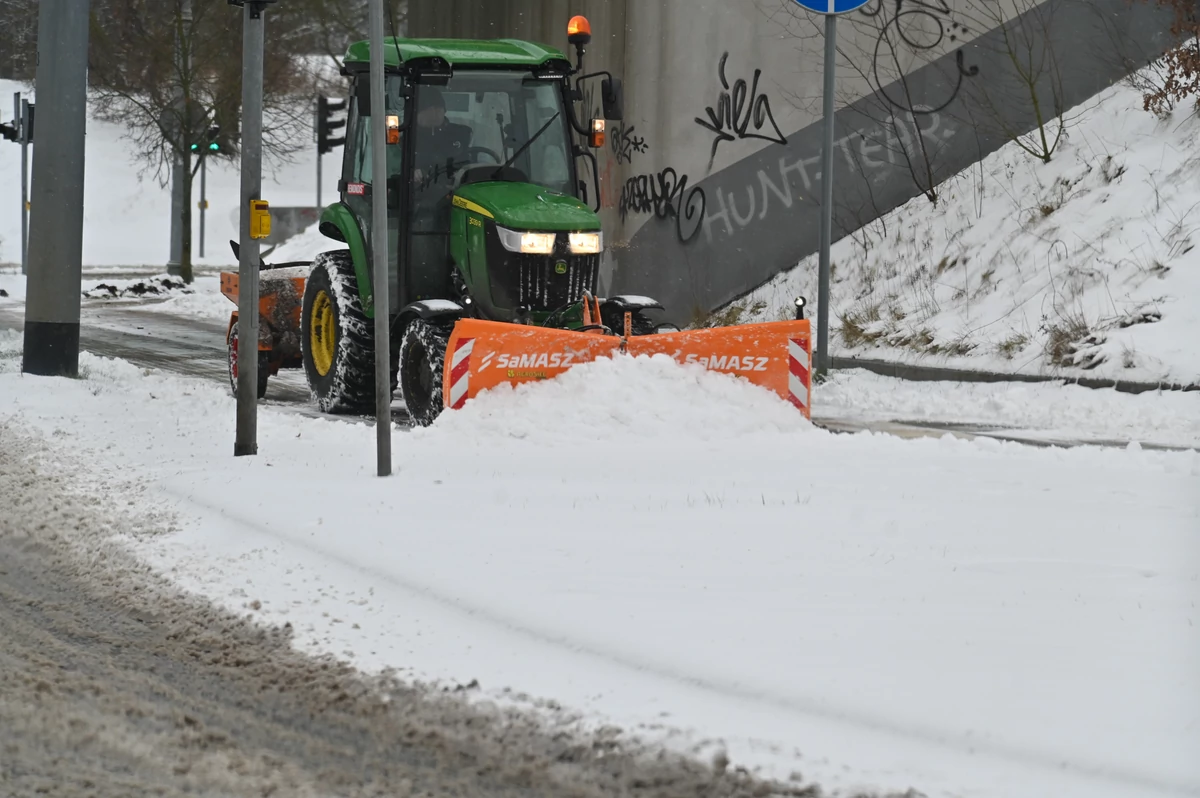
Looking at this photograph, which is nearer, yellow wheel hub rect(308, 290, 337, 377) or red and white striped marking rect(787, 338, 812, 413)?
red and white striped marking rect(787, 338, 812, 413)

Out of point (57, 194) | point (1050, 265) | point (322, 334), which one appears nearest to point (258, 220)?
point (322, 334)

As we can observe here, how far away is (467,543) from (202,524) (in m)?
1.27

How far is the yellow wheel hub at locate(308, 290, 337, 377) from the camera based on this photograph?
38.7 ft

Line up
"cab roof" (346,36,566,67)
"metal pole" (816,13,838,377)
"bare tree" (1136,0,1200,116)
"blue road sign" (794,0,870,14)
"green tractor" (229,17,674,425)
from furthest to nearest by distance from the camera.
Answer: "bare tree" (1136,0,1200,116) < "metal pole" (816,13,838,377) < "blue road sign" (794,0,870,14) < "cab roof" (346,36,566,67) < "green tractor" (229,17,674,425)

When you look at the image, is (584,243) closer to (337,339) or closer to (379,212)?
(337,339)

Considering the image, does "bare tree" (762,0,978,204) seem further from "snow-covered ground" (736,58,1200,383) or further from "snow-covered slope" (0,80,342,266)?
"snow-covered slope" (0,80,342,266)

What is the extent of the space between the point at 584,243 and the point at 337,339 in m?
2.11

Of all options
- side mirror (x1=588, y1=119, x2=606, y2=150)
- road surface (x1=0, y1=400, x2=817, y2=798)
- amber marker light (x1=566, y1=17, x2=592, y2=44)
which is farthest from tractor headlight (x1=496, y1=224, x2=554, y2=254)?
road surface (x1=0, y1=400, x2=817, y2=798)

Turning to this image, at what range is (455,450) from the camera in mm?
8555

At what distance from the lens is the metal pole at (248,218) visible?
7.85 metres

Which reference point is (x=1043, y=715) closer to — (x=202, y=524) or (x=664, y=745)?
(x=664, y=745)

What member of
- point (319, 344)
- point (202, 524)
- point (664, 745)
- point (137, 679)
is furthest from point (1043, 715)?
point (319, 344)

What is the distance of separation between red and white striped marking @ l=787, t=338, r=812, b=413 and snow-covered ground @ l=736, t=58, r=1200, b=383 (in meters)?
2.32

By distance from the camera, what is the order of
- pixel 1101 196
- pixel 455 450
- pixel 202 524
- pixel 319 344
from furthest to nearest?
pixel 1101 196 < pixel 319 344 < pixel 455 450 < pixel 202 524
